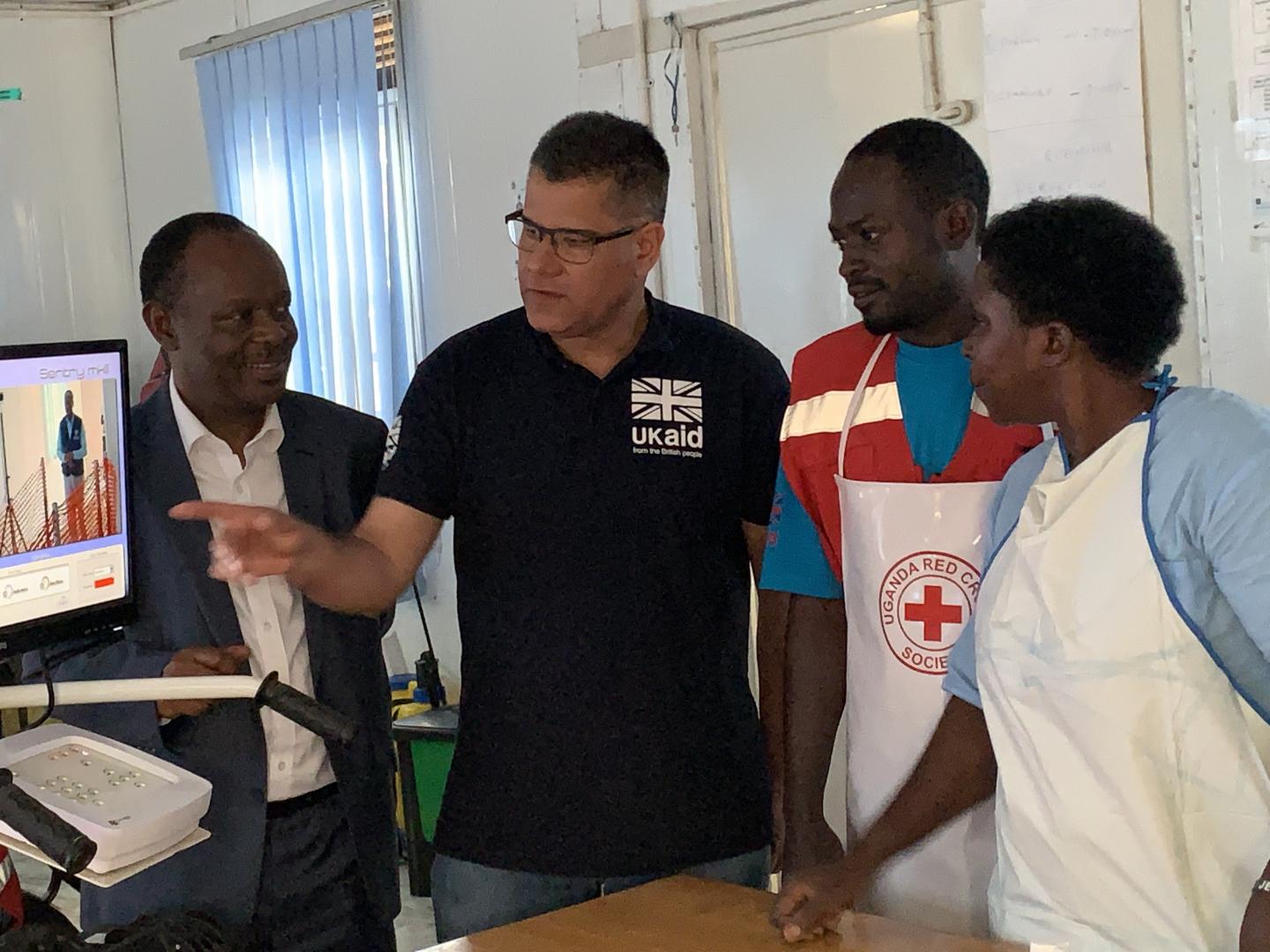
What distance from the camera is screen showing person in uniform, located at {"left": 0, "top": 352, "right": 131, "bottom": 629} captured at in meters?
1.65

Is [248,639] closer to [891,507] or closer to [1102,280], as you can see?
[891,507]

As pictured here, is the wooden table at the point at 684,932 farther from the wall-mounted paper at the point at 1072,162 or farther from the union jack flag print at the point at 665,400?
the wall-mounted paper at the point at 1072,162

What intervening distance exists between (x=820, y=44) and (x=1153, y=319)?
220 cm

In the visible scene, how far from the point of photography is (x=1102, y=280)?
61.1 inches

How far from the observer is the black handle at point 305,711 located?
4.95 ft

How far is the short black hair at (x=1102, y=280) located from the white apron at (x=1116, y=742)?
0.37 feet

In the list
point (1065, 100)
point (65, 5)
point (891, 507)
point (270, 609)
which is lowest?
point (270, 609)

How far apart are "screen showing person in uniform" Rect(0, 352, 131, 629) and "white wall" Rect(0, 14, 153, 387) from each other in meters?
4.06

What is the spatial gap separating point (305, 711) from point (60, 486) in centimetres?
46

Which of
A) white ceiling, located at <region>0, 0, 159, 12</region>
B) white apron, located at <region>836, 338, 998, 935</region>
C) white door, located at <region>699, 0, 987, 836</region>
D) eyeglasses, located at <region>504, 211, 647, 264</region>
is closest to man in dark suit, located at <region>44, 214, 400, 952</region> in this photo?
eyeglasses, located at <region>504, 211, 647, 264</region>

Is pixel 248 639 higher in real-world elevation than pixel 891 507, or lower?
lower

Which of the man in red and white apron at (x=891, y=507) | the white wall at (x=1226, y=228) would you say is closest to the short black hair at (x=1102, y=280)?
the man in red and white apron at (x=891, y=507)

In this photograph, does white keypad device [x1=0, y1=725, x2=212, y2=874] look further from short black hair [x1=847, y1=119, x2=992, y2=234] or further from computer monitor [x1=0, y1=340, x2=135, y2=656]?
short black hair [x1=847, y1=119, x2=992, y2=234]

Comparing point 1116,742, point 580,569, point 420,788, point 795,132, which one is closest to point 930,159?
point 580,569
